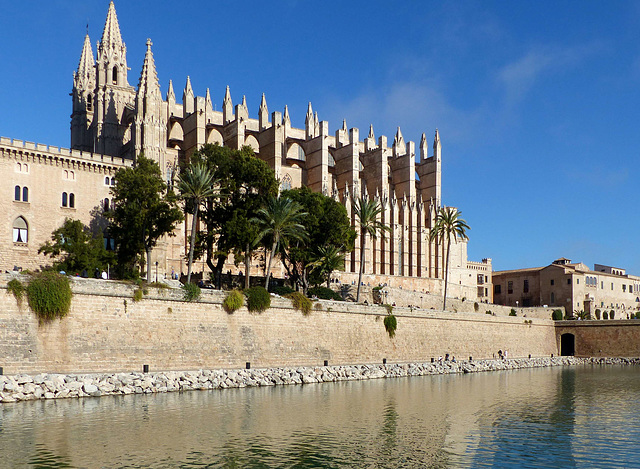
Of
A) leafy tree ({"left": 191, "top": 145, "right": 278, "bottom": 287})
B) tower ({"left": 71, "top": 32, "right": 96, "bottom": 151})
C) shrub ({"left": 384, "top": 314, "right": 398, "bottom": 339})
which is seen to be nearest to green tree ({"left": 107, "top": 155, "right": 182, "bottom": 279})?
leafy tree ({"left": 191, "top": 145, "right": 278, "bottom": 287})

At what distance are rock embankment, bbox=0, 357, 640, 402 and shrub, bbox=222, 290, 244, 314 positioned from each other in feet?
11.1

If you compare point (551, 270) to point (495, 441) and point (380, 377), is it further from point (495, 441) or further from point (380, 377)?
point (495, 441)

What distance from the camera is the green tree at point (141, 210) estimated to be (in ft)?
126

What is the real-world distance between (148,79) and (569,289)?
47723mm

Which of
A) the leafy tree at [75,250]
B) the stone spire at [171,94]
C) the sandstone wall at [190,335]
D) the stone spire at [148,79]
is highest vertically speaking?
the stone spire at [171,94]

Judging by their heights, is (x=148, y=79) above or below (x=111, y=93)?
below

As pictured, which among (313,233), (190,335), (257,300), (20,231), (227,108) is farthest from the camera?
(227,108)

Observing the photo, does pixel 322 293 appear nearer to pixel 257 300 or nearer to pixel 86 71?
pixel 257 300

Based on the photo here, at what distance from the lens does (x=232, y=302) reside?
113 feet

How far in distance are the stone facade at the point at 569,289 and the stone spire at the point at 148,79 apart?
1838 inches

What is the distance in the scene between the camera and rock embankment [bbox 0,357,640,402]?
24.8 m

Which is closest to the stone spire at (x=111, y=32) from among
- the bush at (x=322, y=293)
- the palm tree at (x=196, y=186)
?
the palm tree at (x=196, y=186)

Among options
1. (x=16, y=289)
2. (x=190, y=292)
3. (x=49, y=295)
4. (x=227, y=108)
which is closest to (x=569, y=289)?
(x=227, y=108)

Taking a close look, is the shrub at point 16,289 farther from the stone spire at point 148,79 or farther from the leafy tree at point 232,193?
the stone spire at point 148,79
